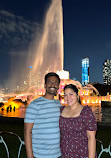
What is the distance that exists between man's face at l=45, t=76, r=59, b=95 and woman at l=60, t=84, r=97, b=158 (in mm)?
521

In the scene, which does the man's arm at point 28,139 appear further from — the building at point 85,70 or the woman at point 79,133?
the building at point 85,70

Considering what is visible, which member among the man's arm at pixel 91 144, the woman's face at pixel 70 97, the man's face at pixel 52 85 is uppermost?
the man's face at pixel 52 85

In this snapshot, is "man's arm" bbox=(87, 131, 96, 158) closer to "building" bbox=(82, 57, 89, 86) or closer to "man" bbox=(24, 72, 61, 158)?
"man" bbox=(24, 72, 61, 158)

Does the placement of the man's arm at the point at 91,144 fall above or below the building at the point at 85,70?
below

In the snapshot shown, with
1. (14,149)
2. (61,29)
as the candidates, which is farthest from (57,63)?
(14,149)

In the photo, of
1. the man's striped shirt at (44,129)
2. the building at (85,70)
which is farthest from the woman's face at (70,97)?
the building at (85,70)

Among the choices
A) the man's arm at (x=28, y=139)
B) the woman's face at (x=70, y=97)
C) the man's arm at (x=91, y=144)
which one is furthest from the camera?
the woman's face at (x=70, y=97)

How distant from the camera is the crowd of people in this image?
247 cm

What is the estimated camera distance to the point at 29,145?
2.62m

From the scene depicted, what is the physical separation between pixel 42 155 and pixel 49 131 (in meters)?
0.37

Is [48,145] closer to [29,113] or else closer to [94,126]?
[29,113]

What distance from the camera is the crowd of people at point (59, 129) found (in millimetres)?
2469

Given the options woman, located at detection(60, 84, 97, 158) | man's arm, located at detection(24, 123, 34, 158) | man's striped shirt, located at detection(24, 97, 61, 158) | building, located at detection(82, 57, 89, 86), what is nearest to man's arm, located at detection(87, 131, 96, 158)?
woman, located at detection(60, 84, 97, 158)

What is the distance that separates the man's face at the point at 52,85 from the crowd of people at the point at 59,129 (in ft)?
0.14
